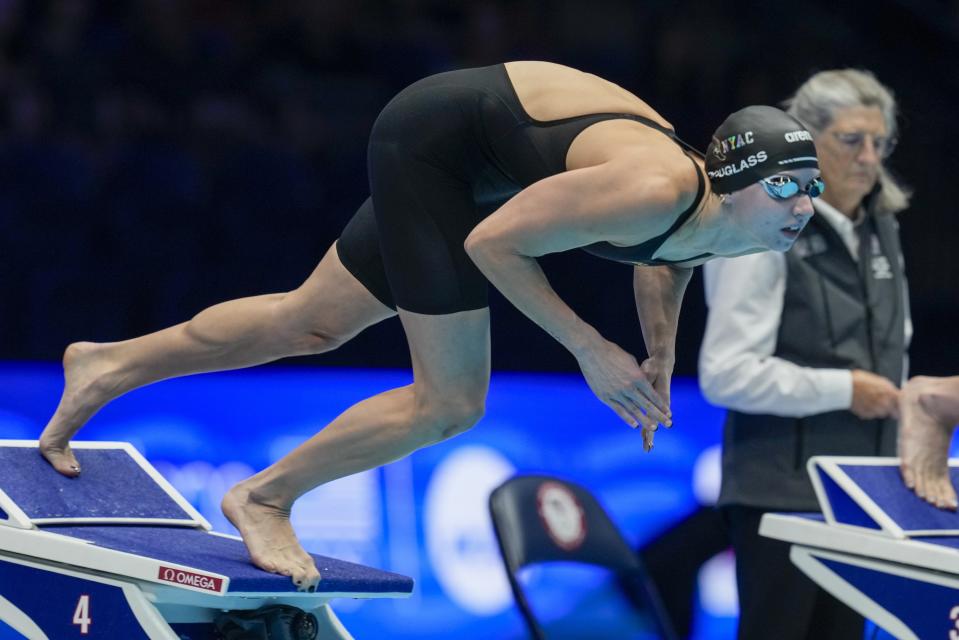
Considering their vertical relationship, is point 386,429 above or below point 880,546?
above

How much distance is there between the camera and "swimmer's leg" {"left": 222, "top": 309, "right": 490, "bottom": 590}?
11.3ft

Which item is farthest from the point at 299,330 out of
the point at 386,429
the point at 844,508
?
the point at 844,508

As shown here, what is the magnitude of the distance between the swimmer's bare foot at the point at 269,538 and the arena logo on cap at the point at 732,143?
1.39 m

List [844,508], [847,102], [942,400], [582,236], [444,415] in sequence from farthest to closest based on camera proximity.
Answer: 1. [847,102]
2. [942,400]
3. [844,508]
4. [444,415]
5. [582,236]

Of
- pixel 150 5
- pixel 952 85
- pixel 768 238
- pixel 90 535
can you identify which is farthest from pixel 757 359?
pixel 952 85

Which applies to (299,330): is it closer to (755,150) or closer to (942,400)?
(755,150)

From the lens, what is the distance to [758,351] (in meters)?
4.32

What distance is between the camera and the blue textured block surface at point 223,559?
3385mm

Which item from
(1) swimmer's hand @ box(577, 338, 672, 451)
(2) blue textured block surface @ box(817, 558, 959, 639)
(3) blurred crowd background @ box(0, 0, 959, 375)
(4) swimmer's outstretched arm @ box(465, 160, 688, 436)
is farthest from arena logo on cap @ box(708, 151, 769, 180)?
(3) blurred crowd background @ box(0, 0, 959, 375)

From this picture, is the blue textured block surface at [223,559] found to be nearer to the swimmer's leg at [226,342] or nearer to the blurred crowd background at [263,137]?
the swimmer's leg at [226,342]

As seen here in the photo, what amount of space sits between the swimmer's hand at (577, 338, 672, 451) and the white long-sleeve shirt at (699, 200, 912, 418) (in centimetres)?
118

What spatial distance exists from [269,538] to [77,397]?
73 cm

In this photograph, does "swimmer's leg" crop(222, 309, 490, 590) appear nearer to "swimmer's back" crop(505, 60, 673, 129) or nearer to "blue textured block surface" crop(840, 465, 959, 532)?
"swimmer's back" crop(505, 60, 673, 129)

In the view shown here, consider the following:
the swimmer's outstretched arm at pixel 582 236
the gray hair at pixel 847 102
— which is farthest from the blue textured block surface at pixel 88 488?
the gray hair at pixel 847 102
